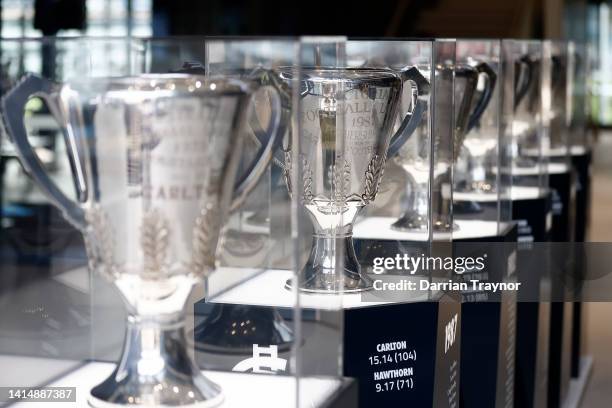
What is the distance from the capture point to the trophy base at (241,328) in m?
1.24

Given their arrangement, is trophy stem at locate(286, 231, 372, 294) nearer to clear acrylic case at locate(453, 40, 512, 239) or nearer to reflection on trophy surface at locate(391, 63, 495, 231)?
reflection on trophy surface at locate(391, 63, 495, 231)

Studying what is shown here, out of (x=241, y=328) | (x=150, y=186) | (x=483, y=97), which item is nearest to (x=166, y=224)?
(x=150, y=186)

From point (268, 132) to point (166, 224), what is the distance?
0.56 ft

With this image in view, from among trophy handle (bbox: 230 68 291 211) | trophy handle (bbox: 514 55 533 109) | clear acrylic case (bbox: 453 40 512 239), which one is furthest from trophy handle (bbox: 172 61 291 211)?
trophy handle (bbox: 514 55 533 109)

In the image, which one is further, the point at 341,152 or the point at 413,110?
the point at 413,110

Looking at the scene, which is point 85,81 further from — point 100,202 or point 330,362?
point 330,362

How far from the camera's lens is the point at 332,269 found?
4.50ft

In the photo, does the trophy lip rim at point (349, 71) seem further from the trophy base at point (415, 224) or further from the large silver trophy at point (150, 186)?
the trophy base at point (415, 224)

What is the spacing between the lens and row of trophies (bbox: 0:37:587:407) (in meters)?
1.00

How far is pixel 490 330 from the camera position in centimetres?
205

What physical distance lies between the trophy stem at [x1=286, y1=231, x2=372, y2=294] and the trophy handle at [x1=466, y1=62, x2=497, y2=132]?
0.80m

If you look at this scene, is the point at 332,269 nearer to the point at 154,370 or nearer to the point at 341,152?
the point at 341,152

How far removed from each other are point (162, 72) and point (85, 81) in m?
0.13

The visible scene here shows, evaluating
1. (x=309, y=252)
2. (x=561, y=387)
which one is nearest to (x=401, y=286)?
(x=309, y=252)
